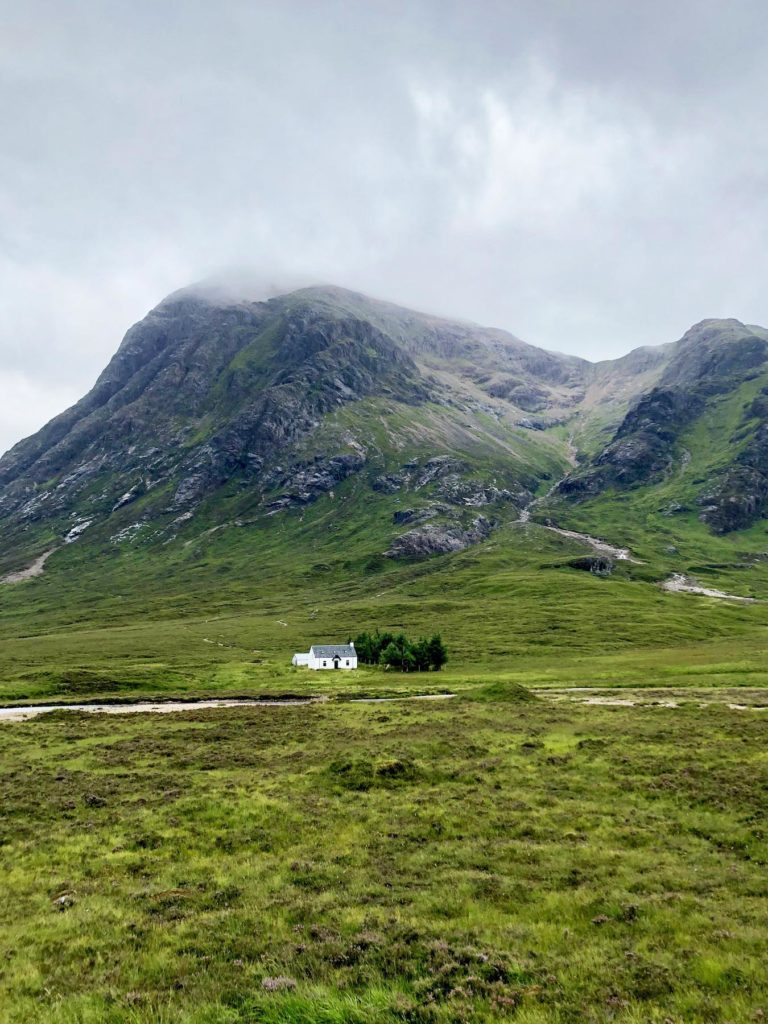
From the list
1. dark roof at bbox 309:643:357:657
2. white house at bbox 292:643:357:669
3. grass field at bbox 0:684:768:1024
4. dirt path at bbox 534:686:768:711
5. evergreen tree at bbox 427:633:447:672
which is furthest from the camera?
dark roof at bbox 309:643:357:657

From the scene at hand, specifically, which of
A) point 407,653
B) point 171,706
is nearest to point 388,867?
point 171,706

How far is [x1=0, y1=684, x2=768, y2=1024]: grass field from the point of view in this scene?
1238 cm

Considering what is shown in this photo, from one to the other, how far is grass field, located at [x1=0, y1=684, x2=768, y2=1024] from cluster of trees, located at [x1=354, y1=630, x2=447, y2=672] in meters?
74.3

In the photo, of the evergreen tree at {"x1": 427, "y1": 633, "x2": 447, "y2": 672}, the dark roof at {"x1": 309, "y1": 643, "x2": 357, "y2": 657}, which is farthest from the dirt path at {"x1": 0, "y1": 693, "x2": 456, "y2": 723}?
the dark roof at {"x1": 309, "y1": 643, "x2": 357, "y2": 657}

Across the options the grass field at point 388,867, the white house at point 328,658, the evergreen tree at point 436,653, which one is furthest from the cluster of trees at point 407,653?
the grass field at point 388,867

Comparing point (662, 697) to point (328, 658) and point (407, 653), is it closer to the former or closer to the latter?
point (407, 653)

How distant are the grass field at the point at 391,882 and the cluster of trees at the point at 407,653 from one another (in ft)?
244

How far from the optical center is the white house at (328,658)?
4815 inches

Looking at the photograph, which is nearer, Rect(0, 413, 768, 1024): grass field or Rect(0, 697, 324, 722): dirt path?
Rect(0, 413, 768, 1024): grass field

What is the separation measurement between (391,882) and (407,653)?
100 m

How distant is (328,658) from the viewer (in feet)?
405

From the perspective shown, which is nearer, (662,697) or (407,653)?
(662,697)

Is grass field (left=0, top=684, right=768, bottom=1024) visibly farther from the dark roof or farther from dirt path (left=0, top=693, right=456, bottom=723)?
the dark roof

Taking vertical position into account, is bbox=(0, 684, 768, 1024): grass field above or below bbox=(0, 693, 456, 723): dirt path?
above
